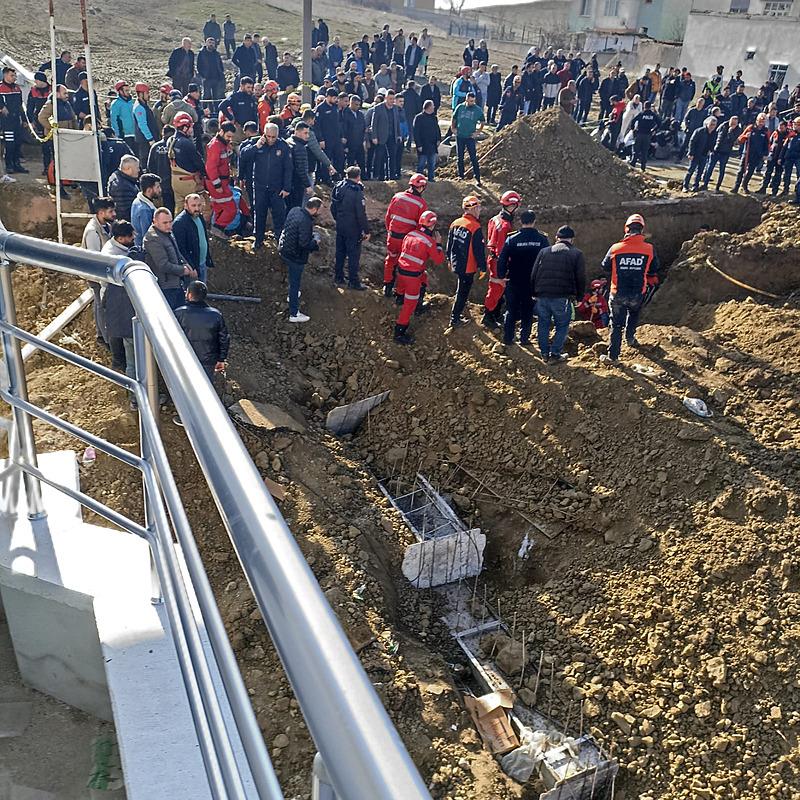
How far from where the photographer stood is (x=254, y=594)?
3.10ft

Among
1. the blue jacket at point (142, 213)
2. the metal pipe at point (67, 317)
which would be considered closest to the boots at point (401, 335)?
the blue jacket at point (142, 213)

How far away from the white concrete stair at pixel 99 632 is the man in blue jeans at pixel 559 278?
7.51 m

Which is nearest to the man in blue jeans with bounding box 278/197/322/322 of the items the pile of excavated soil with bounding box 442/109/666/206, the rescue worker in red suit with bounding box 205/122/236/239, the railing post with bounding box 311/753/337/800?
the rescue worker in red suit with bounding box 205/122/236/239

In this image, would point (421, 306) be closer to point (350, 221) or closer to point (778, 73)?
point (350, 221)

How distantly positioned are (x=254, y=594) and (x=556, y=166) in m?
17.6

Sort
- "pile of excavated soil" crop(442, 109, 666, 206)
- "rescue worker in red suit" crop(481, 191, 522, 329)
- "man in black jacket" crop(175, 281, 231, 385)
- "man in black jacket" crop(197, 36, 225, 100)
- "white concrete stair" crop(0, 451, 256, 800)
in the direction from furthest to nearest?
"man in black jacket" crop(197, 36, 225, 100) < "pile of excavated soil" crop(442, 109, 666, 206) < "rescue worker in red suit" crop(481, 191, 522, 329) < "man in black jacket" crop(175, 281, 231, 385) < "white concrete stair" crop(0, 451, 256, 800)

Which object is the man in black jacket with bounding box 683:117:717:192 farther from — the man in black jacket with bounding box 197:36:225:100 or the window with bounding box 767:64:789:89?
the window with bounding box 767:64:789:89

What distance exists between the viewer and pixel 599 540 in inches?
336

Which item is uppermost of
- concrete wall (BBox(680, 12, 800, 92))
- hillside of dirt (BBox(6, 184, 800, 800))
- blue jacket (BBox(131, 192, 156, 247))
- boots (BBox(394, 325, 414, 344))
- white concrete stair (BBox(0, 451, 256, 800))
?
concrete wall (BBox(680, 12, 800, 92))

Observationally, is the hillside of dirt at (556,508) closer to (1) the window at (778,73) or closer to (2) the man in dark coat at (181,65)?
(2) the man in dark coat at (181,65)

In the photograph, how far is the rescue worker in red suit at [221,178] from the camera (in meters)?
11.4

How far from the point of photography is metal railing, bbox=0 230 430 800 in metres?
0.78

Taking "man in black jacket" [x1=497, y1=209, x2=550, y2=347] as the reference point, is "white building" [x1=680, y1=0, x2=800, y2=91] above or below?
above

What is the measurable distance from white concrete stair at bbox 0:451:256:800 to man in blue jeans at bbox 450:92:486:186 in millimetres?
14517
